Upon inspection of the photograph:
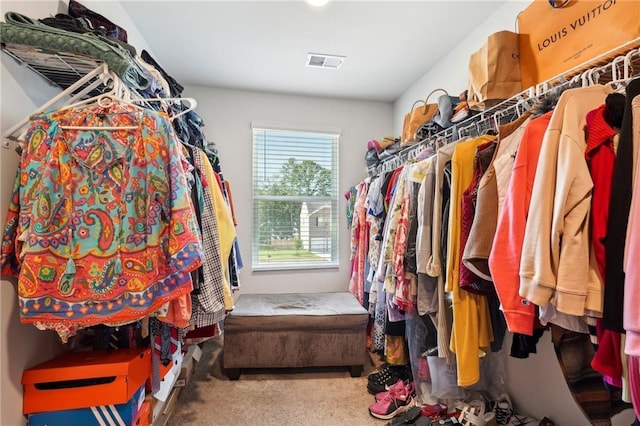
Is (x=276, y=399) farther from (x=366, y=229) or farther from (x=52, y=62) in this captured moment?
(x=52, y=62)

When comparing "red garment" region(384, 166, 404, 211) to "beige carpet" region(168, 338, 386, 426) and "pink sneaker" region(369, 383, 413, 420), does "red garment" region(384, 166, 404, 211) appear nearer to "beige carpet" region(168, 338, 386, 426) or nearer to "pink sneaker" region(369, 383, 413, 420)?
"pink sneaker" region(369, 383, 413, 420)

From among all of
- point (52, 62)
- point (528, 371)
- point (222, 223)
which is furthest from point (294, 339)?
point (52, 62)

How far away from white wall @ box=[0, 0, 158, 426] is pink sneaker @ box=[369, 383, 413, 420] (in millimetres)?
1632

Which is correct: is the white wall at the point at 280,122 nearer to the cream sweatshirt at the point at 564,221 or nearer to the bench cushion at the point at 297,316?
the bench cushion at the point at 297,316

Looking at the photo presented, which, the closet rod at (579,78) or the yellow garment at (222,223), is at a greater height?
the closet rod at (579,78)

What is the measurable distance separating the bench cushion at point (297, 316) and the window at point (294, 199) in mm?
746

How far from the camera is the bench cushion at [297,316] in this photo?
2152 mm

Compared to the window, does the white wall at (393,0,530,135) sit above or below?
above

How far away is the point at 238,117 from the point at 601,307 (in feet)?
9.93

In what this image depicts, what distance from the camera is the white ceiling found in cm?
183

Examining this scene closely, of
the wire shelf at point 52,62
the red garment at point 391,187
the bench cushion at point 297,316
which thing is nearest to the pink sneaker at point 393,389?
the bench cushion at point 297,316

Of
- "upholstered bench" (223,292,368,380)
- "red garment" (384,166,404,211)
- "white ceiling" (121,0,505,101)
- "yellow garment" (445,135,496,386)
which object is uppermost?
"white ceiling" (121,0,505,101)

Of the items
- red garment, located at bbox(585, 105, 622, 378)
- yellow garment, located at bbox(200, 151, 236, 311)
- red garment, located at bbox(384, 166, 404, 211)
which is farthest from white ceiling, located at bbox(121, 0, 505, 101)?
red garment, located at bbox(585, 105, 622, 378)

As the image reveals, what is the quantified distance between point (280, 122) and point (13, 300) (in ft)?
8.25
